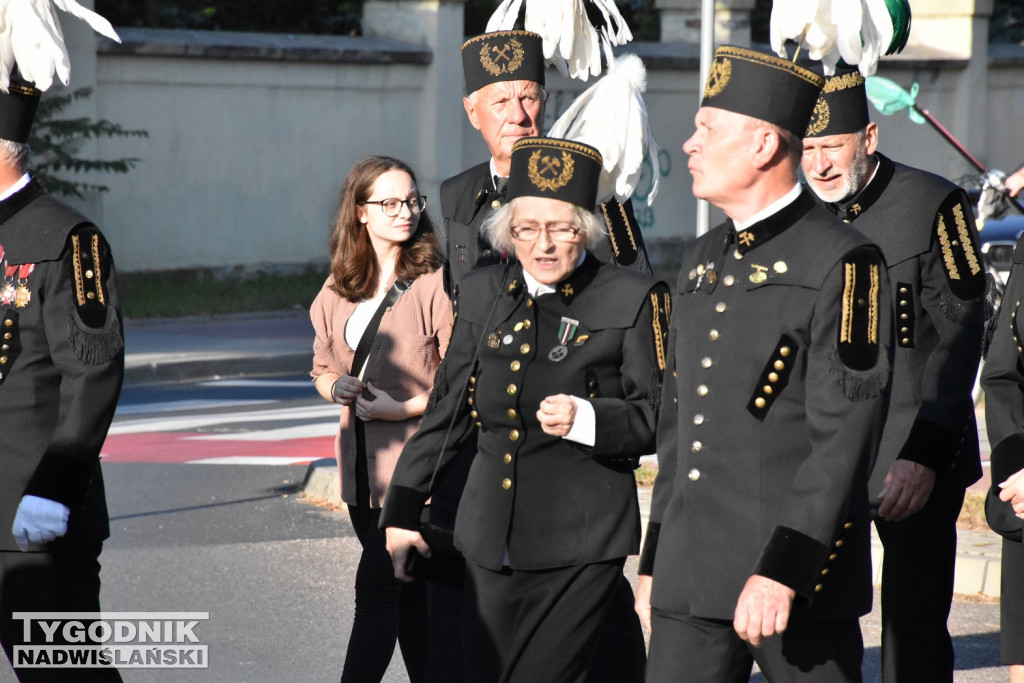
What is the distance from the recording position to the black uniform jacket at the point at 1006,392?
14.2ft

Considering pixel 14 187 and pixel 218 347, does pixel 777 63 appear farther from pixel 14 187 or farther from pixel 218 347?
pixel 218 347

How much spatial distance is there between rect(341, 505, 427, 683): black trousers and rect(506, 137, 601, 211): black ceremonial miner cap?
1.40 metres

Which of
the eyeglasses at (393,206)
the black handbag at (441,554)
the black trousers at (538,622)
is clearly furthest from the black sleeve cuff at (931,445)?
the eyeglasses at (393,206)

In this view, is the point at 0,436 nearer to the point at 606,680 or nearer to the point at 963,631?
the point at 606,680

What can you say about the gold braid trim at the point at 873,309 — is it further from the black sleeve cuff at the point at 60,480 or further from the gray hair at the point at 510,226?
the black sleeve cuff at the point at 60,480

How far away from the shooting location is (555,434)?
4.11 meters

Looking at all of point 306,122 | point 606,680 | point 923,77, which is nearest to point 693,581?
point 606,680

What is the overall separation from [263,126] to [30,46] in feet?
50.5

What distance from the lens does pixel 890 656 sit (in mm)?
4742

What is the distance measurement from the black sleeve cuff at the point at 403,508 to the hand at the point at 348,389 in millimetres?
922

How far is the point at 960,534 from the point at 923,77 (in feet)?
59.8

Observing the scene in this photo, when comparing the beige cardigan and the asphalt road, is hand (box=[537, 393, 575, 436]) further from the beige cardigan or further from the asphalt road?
the asphalt road

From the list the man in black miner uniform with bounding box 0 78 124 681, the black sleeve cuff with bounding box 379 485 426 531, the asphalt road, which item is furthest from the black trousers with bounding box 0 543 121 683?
the asphalt road

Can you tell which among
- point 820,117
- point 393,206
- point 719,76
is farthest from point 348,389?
point 719,76
